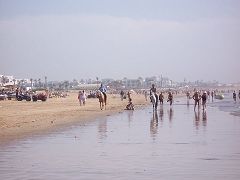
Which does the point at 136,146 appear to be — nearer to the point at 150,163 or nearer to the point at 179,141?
the point at 179,141

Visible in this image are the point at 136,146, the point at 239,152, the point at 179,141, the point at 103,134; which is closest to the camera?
the point at 239,152

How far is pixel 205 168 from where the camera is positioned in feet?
30.4

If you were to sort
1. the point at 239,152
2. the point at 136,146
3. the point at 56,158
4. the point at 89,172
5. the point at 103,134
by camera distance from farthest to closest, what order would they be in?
the point at 103,134, the point at 136,146, the point at 239,152, the point at 56,158, the point at 89,172

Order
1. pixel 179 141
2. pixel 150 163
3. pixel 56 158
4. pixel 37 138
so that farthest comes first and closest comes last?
pixel 37 138, pixel 179 141, pixel 56 158, pixel 150 163

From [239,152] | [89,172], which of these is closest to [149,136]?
[239,152]

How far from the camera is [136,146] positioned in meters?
13.0

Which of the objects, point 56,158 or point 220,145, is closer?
point 56,158

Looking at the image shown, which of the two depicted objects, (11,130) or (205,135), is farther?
(11,130)

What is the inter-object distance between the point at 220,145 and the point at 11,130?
28.2ft

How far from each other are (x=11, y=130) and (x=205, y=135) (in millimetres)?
7515

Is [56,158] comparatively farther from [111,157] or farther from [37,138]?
[37,138]

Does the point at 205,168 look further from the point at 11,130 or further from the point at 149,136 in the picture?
the point at 11,130

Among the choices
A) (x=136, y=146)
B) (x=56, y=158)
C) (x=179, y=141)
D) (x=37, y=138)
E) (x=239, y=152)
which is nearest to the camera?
(x=56, y=158)

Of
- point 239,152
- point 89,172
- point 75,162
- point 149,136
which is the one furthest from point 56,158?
point 149,136
